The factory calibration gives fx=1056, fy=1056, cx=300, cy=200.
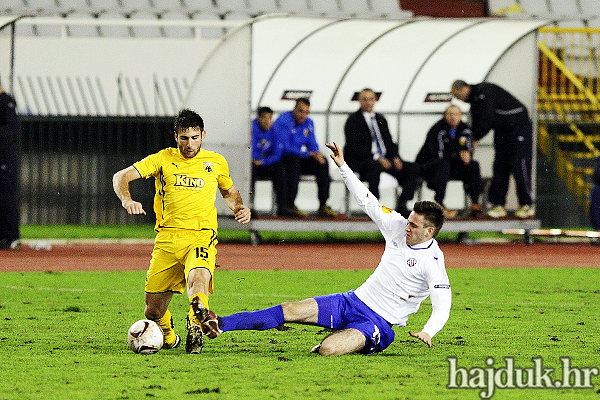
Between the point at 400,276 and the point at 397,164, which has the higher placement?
the point at 397,164

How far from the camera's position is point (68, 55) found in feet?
85.0

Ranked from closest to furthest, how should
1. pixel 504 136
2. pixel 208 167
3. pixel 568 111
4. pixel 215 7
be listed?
pixel 208 167 < pixel 504 136 < pixel 568 111 < pixel 215 7

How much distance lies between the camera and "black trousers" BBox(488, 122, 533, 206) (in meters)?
18.6

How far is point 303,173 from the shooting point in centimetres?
1847

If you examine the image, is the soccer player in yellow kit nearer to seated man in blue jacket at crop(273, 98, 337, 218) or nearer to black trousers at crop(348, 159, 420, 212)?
seated man in blue jacket at crop(273, 98, 337, 218)

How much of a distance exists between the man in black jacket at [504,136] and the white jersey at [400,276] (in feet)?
36.2

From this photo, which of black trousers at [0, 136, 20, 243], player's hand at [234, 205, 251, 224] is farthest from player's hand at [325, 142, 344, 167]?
black trousers at [0, 136, 20, 243]

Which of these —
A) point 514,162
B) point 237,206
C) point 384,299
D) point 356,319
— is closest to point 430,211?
point 384,299

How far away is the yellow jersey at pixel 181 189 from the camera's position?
24.5 feet

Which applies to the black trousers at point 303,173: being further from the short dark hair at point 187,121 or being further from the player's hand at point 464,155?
the short dark hair at point 187,121

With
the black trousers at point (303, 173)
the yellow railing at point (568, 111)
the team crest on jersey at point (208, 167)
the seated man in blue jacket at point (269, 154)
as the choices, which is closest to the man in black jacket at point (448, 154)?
the black trousers at point (303, 173)

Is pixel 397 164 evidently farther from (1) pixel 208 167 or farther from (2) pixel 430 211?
(2) pixel 430 211

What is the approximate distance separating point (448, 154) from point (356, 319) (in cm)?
1144

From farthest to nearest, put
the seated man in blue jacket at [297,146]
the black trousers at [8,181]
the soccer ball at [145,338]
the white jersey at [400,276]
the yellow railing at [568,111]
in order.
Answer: the yellow railing at [568,111] → the seated man in blue jacket at [297,146] → the black trousers at [8,181] → the soccer ball at [145,338] → the white jersey at [400,276]
